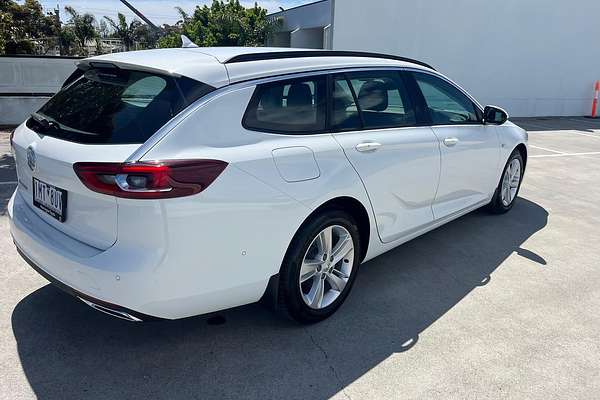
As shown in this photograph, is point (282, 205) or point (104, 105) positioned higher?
point (104, 105)

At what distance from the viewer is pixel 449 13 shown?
49.5 feet

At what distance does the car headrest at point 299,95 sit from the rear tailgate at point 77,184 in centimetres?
99

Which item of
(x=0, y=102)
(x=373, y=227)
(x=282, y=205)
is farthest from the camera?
(x=0, y=102)

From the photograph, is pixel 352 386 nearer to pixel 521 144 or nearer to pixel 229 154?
pixel 229 154

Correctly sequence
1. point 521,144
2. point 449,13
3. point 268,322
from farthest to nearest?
point 449,13 < point 521,144 < point 268,322

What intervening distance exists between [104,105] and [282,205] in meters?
1.13

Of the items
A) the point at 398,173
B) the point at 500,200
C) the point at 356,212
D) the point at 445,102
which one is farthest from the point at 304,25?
the point at 356,212

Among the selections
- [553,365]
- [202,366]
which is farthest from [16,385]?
[553,365]

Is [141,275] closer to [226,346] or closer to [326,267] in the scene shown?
[226,346]

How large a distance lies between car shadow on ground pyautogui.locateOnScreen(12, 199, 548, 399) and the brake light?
103 cm

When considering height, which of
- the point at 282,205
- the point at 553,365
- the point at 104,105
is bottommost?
the point at 553,365

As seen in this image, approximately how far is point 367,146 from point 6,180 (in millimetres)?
5147

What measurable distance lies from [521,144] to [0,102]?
10770mm

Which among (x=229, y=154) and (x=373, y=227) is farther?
(x=373, y=227)
